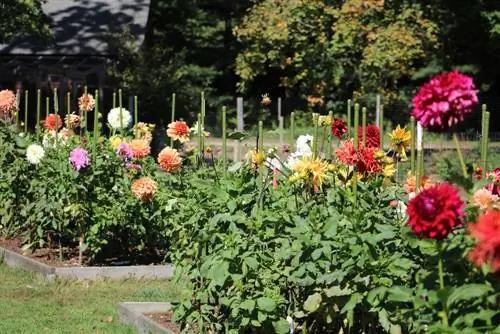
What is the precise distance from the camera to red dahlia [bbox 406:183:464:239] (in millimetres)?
3346

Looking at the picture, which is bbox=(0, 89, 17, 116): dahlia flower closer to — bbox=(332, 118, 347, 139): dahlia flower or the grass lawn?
the grass lawn

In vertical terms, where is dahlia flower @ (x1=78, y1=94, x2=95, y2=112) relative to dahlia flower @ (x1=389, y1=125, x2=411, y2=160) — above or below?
above

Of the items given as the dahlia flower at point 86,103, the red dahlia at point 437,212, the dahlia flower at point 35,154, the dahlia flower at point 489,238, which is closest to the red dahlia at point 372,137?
the red dahlia at point 437,212

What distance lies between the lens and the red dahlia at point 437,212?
11.0 feet

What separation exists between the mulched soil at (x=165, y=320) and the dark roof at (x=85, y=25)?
74.9 feet

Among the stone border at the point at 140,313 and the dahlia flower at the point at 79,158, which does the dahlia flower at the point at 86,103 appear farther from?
the stone border at the point at 140,313

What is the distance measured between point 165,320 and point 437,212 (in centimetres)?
373

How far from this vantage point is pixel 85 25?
3272 centimetres

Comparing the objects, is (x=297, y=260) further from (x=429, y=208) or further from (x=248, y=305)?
(x=429, y=208)

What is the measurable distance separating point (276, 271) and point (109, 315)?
7.72ft

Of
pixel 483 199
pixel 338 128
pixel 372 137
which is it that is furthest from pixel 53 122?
pixel 483 199

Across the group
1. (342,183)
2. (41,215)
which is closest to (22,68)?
(41,215)

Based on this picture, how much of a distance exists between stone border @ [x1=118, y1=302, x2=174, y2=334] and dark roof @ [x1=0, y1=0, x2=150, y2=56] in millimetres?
22530

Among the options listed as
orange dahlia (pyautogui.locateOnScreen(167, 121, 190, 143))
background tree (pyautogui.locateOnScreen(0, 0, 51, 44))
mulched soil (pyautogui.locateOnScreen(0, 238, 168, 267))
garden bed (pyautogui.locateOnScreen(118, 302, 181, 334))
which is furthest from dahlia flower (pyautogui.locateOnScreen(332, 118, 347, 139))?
background tree (pyautogui.locateOnScreen(0, 0, 51, 44))
